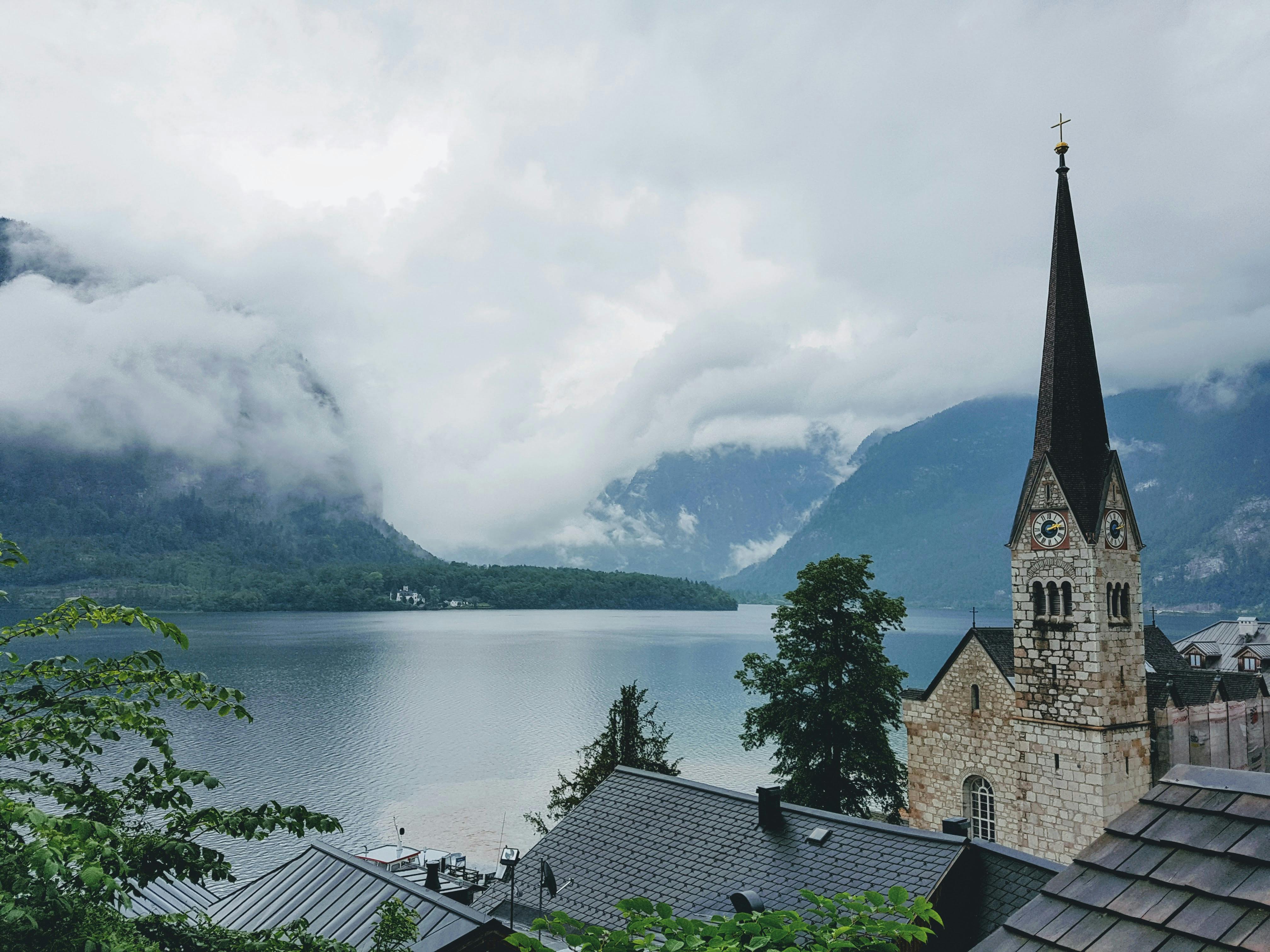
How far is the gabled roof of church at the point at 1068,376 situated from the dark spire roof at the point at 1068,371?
18 mm

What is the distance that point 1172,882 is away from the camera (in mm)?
3705

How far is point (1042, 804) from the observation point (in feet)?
77.9

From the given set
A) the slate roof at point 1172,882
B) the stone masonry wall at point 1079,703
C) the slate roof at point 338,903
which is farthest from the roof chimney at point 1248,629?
the slate roof at point 1172,882

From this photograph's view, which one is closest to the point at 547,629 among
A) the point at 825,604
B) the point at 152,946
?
the point at 825,604

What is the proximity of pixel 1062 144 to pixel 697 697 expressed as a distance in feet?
215

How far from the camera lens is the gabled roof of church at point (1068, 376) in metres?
24.5

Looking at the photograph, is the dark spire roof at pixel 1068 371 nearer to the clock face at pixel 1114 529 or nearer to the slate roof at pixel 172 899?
the clock face at pixel 1114 529

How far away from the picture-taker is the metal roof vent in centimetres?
1138

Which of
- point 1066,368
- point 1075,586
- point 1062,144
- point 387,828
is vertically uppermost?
point 1062,144

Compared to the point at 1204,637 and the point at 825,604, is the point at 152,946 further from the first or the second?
the point at 1204,637

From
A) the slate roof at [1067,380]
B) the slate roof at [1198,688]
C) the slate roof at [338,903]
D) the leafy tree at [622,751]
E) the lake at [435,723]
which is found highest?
the slate roof at [1067,380]

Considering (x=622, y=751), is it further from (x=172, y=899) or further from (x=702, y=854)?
(x=172, y=899)

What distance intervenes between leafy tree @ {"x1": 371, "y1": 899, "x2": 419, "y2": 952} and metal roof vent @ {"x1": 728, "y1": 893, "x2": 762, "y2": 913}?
4.77 m

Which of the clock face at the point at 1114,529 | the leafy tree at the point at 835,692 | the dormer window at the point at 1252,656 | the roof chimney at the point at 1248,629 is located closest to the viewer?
the clock face at the point at 1114,529
